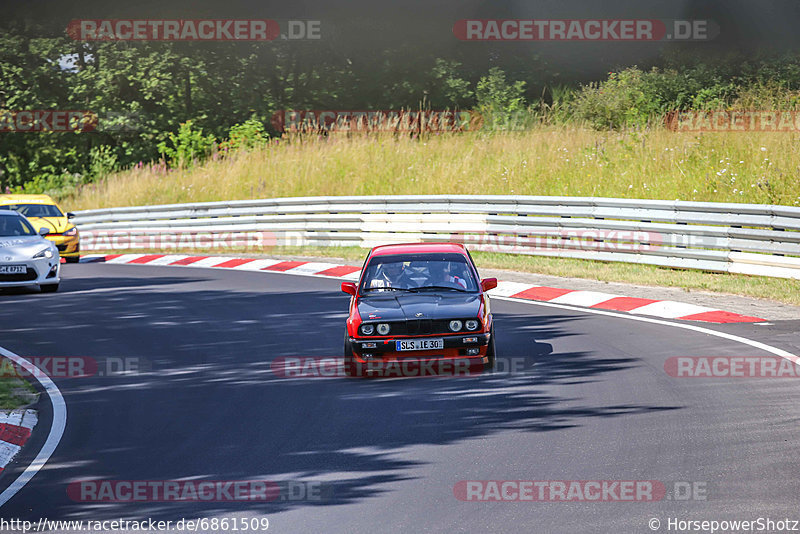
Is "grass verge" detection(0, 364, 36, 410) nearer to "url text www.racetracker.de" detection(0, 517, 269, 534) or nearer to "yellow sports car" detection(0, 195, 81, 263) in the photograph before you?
"url text www.racetracker.de" detection(0, 517, 269, 534)

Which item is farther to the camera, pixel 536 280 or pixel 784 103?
pixel 784 103

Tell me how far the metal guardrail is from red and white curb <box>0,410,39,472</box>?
11277 millimetres

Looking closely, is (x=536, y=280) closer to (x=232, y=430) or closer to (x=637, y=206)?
(x=637, y=206)

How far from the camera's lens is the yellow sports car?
2634 cm

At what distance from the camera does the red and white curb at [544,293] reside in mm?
14531

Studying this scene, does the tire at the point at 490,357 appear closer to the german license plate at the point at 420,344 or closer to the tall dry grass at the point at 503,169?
the german license plate at the point at 420,344

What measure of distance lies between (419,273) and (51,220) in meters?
16.8

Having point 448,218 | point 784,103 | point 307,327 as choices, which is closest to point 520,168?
point 448,218

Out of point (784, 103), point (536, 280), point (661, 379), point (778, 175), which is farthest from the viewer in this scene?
point (784, 103)

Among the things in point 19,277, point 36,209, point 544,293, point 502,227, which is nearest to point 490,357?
point 544,293

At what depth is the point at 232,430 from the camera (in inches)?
351

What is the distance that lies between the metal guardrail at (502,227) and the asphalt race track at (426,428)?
3.90m

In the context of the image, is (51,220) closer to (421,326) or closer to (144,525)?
(421,326)

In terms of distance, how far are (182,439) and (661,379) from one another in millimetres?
4572
